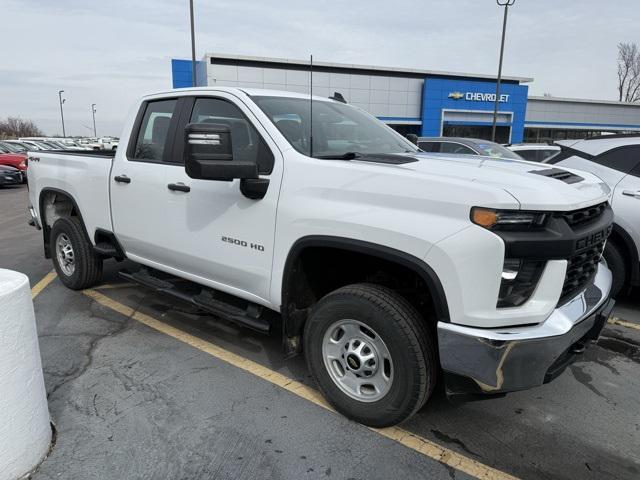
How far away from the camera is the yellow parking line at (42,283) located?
5.42 m

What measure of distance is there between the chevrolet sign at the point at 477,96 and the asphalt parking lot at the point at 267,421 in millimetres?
41725

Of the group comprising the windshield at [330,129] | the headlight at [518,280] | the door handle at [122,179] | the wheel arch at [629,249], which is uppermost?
the windshield at [330,129]

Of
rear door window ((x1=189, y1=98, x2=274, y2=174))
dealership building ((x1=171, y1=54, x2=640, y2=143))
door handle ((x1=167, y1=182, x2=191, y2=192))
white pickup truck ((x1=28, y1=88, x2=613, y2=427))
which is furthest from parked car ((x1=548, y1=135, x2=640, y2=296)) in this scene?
dealership building ((x1=171, y1=54, x2=640, y2=143))

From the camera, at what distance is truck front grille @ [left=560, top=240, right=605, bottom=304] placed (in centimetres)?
255

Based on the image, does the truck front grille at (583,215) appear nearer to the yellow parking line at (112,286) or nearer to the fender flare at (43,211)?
the fender flare at (43,211)

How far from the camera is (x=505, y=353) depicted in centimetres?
228

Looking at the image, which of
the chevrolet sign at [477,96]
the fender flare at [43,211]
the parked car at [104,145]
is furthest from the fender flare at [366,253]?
the chevrolet sign at [477,96]

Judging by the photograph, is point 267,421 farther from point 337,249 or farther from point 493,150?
point 493,150

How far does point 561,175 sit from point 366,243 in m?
1.28

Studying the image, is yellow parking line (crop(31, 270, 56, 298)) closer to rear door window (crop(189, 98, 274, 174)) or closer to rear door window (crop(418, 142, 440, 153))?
rear door window (crop(189, 98, 274, 174))

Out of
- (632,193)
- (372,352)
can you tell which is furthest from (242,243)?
(632,193)

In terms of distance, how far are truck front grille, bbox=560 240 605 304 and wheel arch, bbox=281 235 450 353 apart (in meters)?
0.67

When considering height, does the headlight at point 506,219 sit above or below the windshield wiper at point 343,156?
below

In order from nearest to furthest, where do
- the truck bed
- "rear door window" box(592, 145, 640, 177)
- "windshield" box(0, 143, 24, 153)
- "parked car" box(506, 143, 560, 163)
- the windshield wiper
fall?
the windshield wiper
the truck bed
"rear door window" box(592, 145, 640, 177)
"parked car" box(506, 143, 560, 163)
"windshield" box(0, 143, 24, 153)
